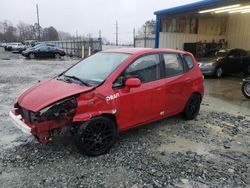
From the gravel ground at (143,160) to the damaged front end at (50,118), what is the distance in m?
0.50

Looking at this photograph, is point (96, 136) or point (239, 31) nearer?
point (96, 136)

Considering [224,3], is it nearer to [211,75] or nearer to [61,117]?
[211,75]

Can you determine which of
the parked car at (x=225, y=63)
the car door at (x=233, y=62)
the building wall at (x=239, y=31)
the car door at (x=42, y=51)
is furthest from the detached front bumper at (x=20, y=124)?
the car door at (x=42, y=51)

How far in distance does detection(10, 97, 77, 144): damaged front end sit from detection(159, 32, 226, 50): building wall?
42.1 feet

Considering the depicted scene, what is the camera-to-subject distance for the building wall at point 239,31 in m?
17.4

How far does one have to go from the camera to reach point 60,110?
3.57 metres

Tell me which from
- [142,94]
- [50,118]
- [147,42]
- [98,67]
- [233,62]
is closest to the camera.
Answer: [50,118]

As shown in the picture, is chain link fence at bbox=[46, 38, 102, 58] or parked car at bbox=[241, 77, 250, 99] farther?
chain link fence at bbox=[46, 38, 102, 58]

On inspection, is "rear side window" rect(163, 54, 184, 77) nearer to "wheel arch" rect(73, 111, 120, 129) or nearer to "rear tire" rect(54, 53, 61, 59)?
"wheel arch" rect(73, 111, 120, 129)

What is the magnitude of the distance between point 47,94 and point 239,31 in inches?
691

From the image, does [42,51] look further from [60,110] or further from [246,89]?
[60,110]

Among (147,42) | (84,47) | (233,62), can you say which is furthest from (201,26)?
(84,47)

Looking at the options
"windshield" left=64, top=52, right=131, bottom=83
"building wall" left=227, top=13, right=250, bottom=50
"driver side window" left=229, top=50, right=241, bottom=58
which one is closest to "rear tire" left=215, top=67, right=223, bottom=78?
"driver side window" left=229, top=50, right=241, bottom=58

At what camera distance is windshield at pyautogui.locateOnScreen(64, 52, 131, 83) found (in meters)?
4.17
